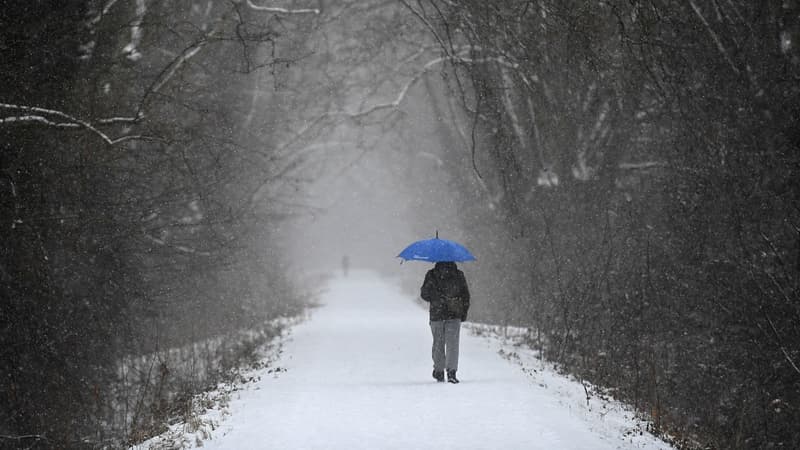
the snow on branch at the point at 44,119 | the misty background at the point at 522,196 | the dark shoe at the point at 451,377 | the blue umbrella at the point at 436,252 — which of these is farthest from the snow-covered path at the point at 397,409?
the snow on branch at the point at 44,119

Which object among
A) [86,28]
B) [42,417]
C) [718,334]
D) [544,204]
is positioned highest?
[86,28]

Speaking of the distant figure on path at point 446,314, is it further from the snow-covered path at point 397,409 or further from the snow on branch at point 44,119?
the snow on branch at point 44,119

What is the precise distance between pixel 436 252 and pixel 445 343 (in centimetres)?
141

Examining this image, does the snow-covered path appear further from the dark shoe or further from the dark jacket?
the dark jacket

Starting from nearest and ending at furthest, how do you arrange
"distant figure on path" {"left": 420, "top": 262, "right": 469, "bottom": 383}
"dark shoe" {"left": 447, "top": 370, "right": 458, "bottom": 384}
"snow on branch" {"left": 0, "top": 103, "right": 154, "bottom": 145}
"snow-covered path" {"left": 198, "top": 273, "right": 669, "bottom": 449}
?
1. "snow-covered path" {"left": 198, "top": 273, "right": 669, "bottom": 449}
2. "snow on branch" {"left": 0, "top": 103, "right": 154, "bottom": 145}
3. "dark shoe" {"left": 447, "top": 370, "right": 458, "bottom": 384}
4. "distant figure on path" {"left": 420, "top": 262, "right": 469, "bottom": 383}

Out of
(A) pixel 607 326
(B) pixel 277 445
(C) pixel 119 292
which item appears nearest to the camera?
(B) pixel 277 445

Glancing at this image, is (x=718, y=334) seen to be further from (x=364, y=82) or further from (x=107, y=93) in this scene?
(x=364, y=82)

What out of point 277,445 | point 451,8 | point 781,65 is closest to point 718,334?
point 781,65

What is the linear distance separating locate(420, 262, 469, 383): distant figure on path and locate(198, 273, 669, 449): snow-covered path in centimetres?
36

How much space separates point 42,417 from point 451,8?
778 centimetres

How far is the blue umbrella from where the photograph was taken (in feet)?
41.3

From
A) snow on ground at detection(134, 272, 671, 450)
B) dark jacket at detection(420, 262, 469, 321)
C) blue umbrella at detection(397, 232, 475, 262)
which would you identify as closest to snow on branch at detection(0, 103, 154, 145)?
snow on ground at detection(134, 272, 671, 450)

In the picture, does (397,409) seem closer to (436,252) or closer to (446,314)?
(446,314)

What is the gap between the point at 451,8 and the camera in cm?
1234
